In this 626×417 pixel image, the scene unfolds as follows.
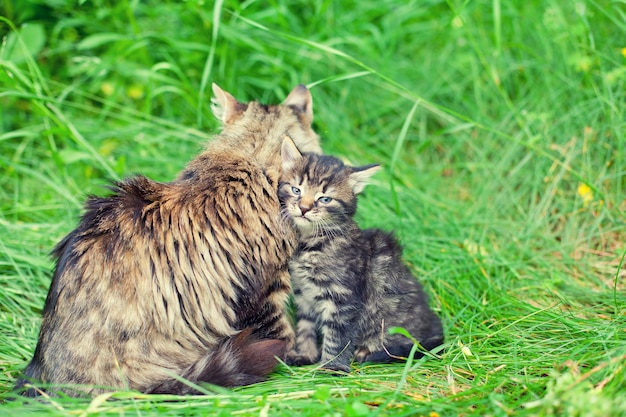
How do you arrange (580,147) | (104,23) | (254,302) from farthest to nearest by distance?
(104,23)
(580,147)
(254,302)

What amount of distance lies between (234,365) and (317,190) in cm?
106

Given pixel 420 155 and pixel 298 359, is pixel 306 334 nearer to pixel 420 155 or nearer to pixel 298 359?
pixel 298 359

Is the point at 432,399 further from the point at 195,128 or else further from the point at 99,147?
the point at 99,147

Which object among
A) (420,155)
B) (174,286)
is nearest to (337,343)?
(174,286)

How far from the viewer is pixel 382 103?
19.5 ft

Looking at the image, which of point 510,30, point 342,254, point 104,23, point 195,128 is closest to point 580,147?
point 510,30

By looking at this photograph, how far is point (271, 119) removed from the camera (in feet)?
13.5

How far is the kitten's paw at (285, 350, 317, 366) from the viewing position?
372 cm

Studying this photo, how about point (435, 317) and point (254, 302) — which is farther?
point (435, 317)

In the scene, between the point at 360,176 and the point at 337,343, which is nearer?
the point at 337,343

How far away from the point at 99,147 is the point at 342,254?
301 centimetres

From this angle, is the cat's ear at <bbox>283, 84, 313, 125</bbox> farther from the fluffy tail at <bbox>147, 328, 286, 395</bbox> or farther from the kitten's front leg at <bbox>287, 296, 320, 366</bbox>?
the fluffy tail at <bbox>147, 328, 286, 395</bbox>

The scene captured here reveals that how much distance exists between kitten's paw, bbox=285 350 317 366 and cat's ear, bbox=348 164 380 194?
1001mm

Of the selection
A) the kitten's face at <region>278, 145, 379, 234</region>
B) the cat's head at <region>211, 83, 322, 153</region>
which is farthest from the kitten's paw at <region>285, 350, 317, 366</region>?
the cat's head at <region>211, 83, 322, 153</region>
